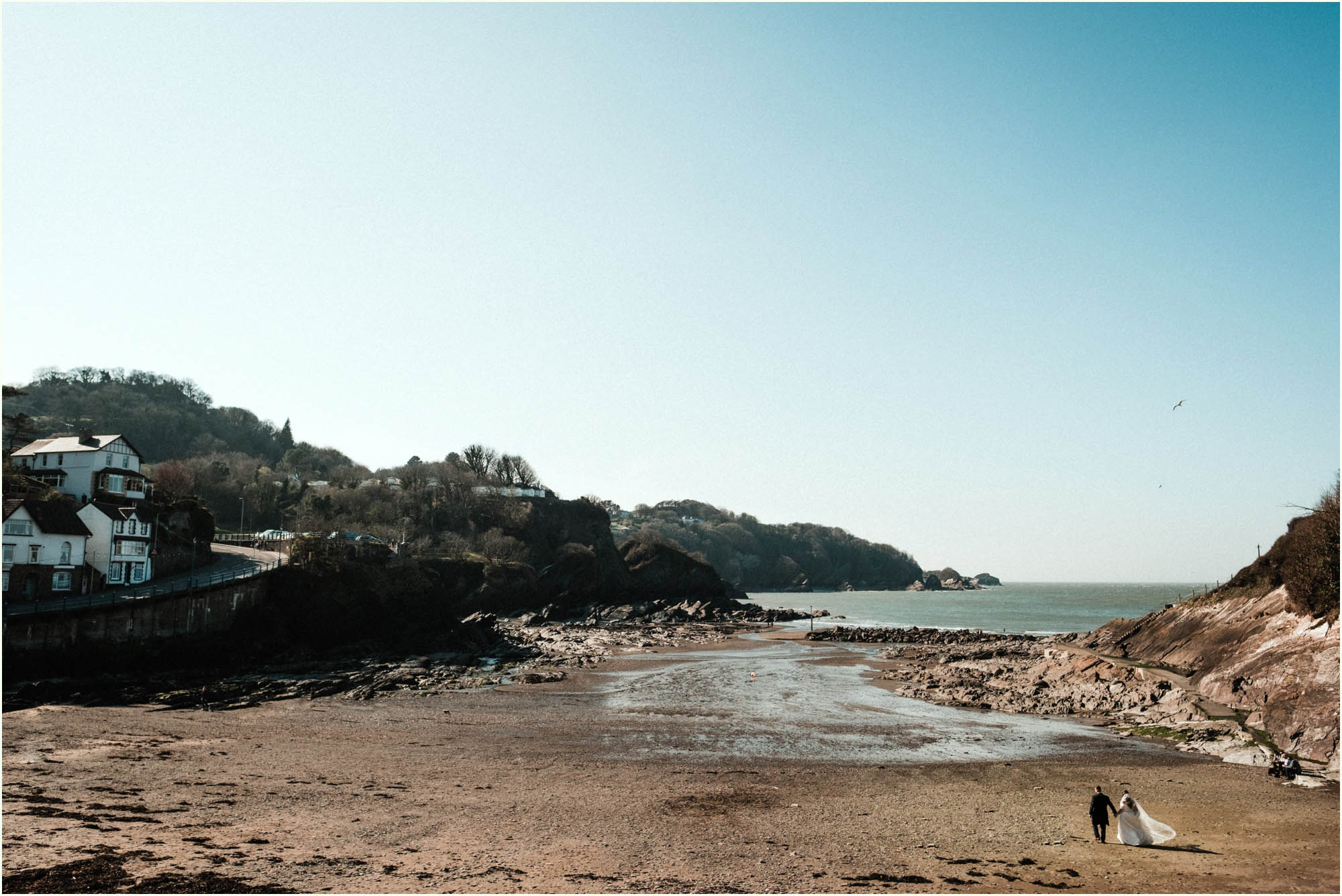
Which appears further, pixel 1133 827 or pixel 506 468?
pixel 506 468

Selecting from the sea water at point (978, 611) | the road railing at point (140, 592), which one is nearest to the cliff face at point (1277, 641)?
the sea water at point (978, 611)

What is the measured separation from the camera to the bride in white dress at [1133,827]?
56.6 feet

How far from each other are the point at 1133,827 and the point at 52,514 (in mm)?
60348

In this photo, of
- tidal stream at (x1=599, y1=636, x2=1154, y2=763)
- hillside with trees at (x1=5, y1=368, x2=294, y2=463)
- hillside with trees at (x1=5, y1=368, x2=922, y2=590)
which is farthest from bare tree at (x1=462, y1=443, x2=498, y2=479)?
tidal stream at (x1=599, y1=636, x2=1154, y2=763)

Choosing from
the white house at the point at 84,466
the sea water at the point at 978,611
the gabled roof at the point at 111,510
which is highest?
the white house at the point at 84,466

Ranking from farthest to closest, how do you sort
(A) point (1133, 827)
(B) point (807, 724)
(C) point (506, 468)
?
(C) point (506, 468) < (B) point (807, 724) < (A) point (1133, 827)

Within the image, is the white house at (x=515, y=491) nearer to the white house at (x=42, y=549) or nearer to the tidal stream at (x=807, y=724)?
the white house at (x=42, y=549)

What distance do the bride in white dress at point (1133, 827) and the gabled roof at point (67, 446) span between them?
7357 cm

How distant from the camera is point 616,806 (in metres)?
20.3

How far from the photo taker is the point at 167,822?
58.0 feet

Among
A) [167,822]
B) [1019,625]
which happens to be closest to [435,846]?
[167,822]

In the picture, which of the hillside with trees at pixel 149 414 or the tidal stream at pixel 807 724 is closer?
the tidal stream at pixel 807 724

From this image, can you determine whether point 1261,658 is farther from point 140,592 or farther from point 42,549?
point 42,549

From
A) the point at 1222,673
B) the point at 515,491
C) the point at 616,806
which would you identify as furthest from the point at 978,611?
the point at 616,806
